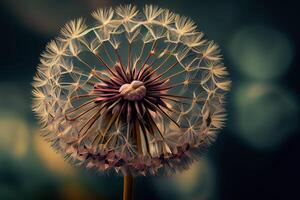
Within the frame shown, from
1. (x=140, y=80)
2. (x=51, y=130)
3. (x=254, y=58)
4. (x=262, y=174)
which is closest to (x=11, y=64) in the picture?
(x=51, y=130)

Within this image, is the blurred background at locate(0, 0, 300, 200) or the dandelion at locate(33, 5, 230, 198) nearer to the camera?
the dandelion at locate(33, 5, 230, 198)

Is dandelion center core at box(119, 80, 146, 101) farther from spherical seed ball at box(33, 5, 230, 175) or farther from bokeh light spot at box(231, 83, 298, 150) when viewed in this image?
bokeh light spot at box(231, 83, 298, 150)

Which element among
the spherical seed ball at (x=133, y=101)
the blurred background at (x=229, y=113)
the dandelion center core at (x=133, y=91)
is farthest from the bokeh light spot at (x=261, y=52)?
the dandelion center core at (x=133, y=91)

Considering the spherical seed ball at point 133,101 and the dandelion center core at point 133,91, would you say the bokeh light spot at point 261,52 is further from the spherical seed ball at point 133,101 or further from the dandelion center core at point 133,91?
the dandelion center core at point 133,91

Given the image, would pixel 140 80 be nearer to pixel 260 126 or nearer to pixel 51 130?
pixel 51 130

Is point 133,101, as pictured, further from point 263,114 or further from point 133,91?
point 263,114

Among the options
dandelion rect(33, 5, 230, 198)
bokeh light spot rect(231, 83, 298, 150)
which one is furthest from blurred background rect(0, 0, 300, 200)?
dandelion rect(33, 5, 230, 198)

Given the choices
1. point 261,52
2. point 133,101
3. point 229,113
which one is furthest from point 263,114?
point 133,101
